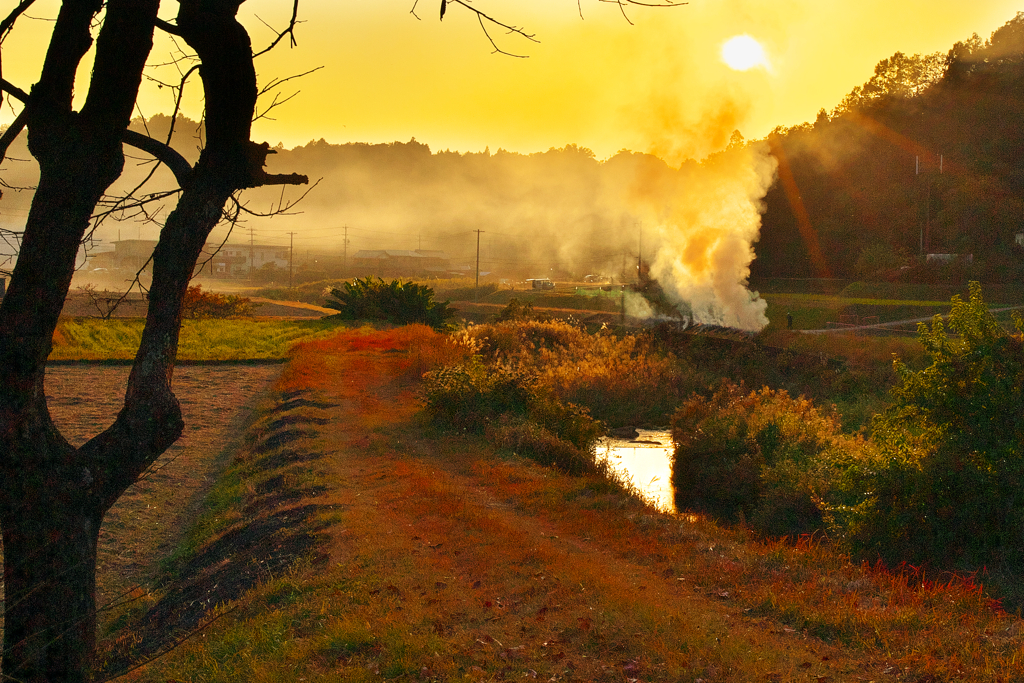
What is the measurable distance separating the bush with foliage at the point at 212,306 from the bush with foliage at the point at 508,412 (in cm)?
3309

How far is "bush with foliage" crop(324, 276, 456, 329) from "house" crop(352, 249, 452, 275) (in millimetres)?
76402

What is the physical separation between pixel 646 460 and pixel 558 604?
42.1 ft

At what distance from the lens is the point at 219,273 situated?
13900 cm

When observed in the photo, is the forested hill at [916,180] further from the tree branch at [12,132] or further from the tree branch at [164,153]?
the tree branch at [12,132]

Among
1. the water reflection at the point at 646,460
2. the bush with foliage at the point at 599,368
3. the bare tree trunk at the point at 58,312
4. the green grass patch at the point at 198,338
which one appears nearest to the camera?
the bare tree trunk at the point at 58,312

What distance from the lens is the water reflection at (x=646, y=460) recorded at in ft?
53.9

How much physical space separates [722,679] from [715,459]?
11198 millimetres

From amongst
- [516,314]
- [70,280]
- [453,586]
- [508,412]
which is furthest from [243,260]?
[70,280]

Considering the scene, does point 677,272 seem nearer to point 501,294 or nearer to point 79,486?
point 501,294

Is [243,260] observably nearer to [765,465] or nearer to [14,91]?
[765,465]

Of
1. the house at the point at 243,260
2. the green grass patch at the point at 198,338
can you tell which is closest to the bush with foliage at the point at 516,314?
the green grass patch at the point at 198,338

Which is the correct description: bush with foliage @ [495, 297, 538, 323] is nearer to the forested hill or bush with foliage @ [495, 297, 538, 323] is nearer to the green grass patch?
the green grass patch

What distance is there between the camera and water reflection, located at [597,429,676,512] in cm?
1644

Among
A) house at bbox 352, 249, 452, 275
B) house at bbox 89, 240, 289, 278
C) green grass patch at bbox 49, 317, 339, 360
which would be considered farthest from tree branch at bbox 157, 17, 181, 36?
house at bbox 89, 240, 289, 278
